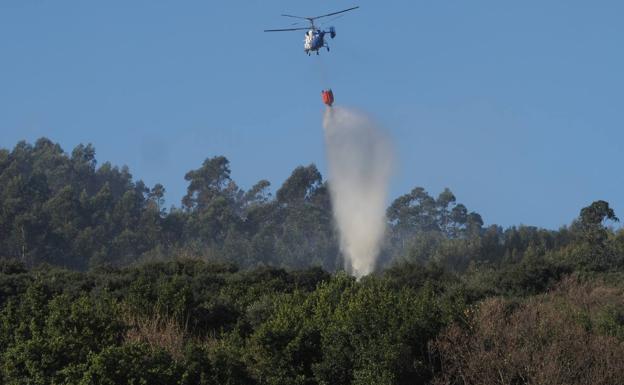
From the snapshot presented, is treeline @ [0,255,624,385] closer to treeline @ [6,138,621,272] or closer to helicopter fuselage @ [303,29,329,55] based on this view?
helicopter fuselage @ [303,29,329,55]

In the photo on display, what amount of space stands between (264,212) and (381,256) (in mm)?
32795

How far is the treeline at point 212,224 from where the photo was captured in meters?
120

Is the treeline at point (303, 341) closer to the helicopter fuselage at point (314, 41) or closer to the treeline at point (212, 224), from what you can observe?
the helicopter fuselage at point (314, 41)

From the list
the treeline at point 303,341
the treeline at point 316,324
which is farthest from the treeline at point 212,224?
the treeline at point 303,341

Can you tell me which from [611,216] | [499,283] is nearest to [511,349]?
[499,283]

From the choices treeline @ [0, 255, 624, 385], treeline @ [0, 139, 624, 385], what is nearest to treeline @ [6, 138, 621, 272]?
treeline @ [0, 139, 624, 385]

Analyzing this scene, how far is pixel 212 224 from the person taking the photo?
153125 mm

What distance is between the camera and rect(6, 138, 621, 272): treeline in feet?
395

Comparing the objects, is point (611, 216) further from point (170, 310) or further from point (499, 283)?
point (170, 310)

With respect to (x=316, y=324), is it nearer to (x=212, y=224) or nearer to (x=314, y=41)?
(x=314, y=41)

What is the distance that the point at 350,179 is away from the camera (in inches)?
4242

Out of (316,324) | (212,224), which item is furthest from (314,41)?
(212,224)

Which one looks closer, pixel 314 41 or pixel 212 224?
pixel 314 41

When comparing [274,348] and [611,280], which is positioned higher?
[611,280]
